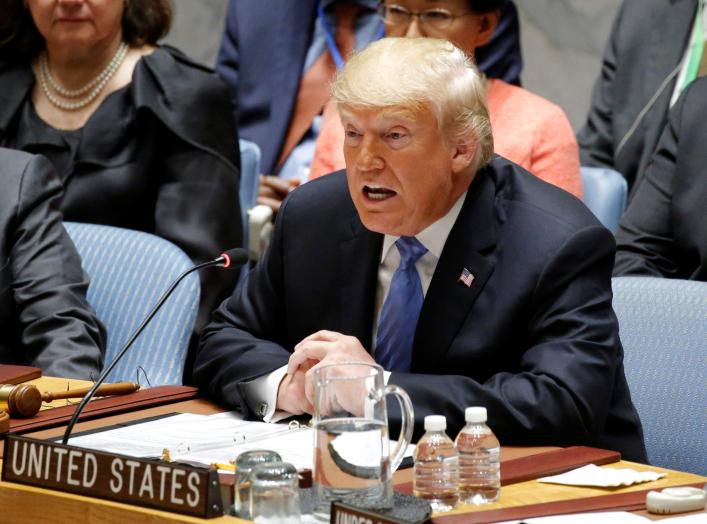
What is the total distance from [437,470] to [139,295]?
1.57m

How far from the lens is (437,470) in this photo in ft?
5.82

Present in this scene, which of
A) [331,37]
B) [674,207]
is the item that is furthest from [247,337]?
[331,37]

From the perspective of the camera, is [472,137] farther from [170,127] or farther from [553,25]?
[553,25]

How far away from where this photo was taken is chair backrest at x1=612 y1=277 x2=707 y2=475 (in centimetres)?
253

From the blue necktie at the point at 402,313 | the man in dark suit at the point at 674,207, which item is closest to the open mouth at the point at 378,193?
the blue necktie at the point at 402,313

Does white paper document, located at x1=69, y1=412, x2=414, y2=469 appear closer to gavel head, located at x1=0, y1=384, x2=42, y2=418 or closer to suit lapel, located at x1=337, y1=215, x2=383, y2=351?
gavel head, located at x1=0, y1=384, x2=42, y2=418

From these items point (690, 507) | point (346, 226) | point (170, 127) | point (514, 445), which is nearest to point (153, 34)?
point (170, 127)

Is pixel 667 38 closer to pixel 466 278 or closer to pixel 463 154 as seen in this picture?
pixel 463 154

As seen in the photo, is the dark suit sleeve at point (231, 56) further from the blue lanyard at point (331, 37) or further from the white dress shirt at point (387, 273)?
the white dress shirt at point (387, 273)

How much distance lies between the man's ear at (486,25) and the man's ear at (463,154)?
156 centimetres

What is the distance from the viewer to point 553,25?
536cm

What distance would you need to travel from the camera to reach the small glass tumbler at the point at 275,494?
1.66 meters

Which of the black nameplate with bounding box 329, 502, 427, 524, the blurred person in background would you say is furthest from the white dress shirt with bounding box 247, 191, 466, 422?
the blurred person in background

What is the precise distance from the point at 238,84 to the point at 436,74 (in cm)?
245
